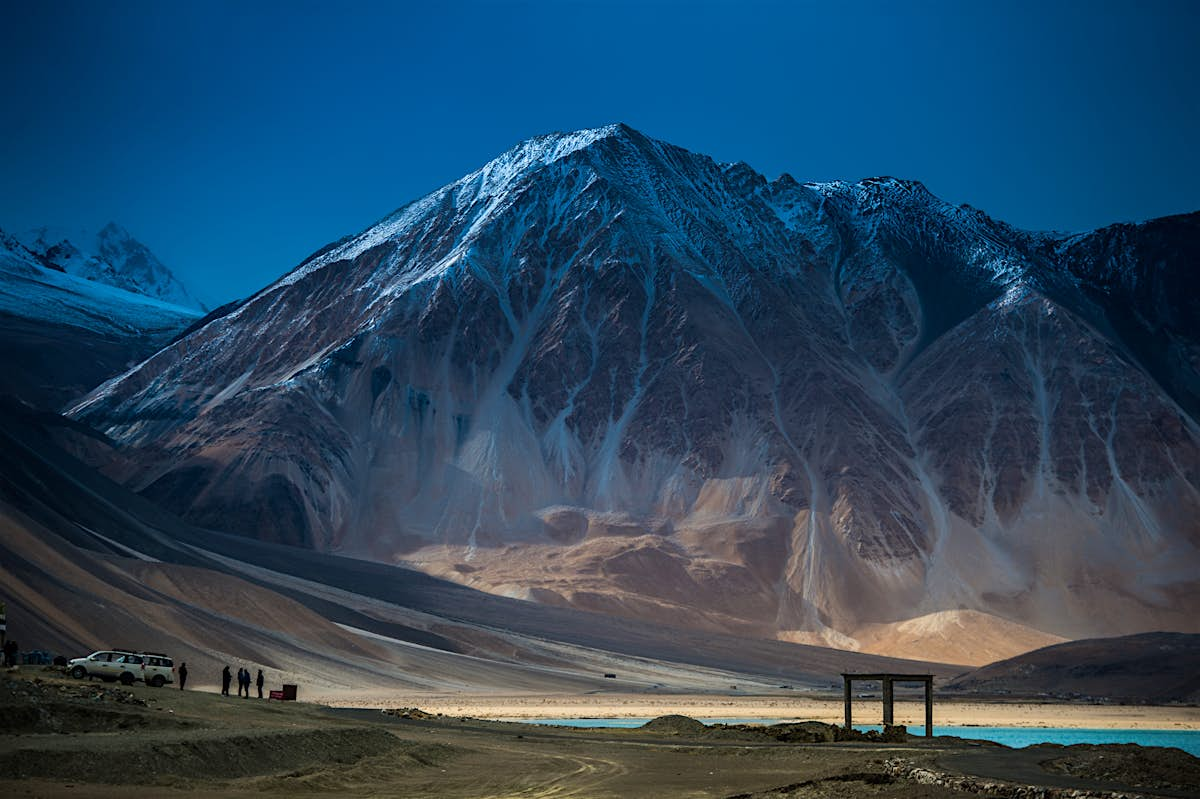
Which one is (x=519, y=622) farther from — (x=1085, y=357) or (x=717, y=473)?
(x=1085, y=357)

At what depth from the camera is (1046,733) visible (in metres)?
50.1

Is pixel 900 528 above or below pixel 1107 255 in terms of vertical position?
below

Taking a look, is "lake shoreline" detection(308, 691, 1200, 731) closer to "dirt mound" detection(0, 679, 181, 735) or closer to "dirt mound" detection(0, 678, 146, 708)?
"dirt mound" detection(0, 678, 146, 708)

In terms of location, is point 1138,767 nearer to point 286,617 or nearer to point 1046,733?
point 1046,733

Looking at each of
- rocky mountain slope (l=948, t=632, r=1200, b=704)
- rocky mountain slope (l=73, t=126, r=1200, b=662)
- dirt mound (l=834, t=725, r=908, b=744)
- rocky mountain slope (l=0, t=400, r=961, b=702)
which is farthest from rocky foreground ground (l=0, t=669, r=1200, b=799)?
rocky mountain slope (l=73, t=126, r=1200, b=662)

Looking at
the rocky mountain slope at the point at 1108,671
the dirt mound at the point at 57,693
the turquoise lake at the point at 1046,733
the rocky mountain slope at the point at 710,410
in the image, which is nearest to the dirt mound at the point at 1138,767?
the dirt mound at the point at 57,693

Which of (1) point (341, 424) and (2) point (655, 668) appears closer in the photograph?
(2) point (655, 668)

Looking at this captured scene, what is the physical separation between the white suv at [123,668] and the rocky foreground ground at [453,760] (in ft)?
10.1

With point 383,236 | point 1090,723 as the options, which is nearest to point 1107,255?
point 383,236

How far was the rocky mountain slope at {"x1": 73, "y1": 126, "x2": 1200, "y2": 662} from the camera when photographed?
124 metres

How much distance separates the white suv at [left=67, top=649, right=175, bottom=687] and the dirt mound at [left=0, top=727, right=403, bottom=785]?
1036 centimetres

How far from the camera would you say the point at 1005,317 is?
15462 cm

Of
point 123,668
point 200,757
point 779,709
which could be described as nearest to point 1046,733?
point 779,709

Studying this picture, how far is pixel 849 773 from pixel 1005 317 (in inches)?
5595
